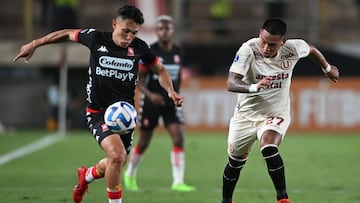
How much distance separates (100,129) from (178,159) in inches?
161

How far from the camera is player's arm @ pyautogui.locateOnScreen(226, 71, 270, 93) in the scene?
962 cm

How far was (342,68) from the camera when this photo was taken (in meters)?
30.8

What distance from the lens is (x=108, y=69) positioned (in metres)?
10.3

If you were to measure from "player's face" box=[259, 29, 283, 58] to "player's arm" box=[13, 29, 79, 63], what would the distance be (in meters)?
2.11

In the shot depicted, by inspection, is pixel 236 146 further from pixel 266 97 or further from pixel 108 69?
pixel 108 69

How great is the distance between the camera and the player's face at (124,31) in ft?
33.3

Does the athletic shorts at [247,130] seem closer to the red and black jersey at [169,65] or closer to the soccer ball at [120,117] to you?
the soccer ball at [120,117]

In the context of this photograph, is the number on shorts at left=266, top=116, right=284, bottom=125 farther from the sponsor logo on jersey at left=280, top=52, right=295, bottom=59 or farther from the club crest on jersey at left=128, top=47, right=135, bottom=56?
the club crest on jersey at left=128, top=47, right=135, bottom=56

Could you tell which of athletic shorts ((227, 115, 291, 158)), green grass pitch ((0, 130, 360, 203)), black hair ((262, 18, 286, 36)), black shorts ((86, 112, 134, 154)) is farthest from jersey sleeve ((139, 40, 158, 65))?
green grass pitch ((0, 130, 360, 203))

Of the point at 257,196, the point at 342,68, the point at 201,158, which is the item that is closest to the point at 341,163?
the point at 201,158

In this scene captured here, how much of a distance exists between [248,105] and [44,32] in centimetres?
2431

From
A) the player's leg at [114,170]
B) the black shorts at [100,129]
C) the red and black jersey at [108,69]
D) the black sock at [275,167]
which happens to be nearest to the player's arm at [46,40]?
the red and black jersey at [108,69]

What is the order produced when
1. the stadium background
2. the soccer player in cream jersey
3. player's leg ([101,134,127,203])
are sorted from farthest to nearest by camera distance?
the stadium background < the soccer player in cream jersey < player's leg ([101,134,127,203])

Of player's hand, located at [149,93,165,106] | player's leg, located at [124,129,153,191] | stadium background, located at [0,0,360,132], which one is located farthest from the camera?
stadium background, located at [0,0,360,132]
